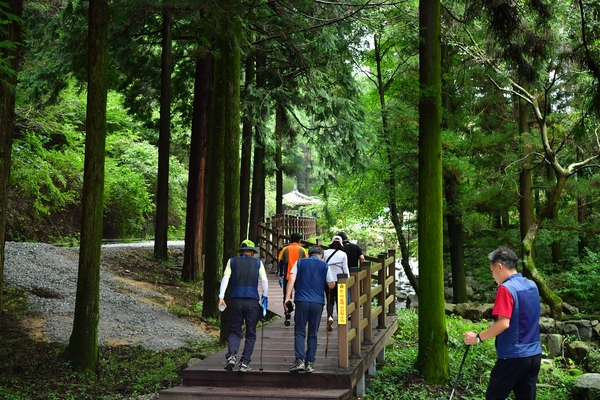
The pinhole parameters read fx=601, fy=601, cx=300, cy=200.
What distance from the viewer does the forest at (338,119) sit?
9.98m

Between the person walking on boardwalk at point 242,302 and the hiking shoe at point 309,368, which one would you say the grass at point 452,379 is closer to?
the hiking shoe at point 309,368

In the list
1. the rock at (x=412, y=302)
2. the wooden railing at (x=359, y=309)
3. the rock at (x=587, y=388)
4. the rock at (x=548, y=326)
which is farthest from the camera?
the rock at (x=412, y=302)

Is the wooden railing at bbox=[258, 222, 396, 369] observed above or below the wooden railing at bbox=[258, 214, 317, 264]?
below

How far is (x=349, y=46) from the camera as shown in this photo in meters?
17.5

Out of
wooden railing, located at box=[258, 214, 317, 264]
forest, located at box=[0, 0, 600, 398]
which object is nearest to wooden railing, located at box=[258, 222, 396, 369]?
forest, located at box=[0, 0, 600, 398]

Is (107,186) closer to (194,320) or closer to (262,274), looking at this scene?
(194,320)

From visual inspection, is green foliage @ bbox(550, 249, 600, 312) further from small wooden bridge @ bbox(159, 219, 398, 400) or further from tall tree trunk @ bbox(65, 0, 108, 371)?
tall tree trunk @ bbox(65, 0, 108, 371)

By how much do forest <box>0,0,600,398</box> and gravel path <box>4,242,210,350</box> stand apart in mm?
1479

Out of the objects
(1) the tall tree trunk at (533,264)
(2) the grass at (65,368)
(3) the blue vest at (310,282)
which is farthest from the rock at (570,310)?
(3) the blue vest at (310,282)

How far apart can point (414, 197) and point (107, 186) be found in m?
14.3

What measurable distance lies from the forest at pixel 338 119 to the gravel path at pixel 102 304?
1.48 metres

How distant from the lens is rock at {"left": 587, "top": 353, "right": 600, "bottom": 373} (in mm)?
13491

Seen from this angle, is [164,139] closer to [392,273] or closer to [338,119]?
[338,119]

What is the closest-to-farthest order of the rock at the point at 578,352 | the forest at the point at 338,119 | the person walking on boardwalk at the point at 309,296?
the person walking on boardwalk at the point at 309,296 → the forest at the point at 338,119 → the rock at the point at 578,352
